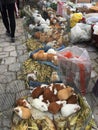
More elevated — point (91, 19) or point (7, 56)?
point (91, 19)

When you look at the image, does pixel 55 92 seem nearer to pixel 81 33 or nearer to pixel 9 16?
pixel 81 33

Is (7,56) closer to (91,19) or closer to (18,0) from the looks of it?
(91,19)

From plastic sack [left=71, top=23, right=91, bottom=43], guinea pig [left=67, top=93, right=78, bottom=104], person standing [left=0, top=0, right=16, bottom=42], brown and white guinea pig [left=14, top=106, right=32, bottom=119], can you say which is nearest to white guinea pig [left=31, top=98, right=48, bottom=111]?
brown and white guinea pig [left=14, top=106, right=32, bottom=119]

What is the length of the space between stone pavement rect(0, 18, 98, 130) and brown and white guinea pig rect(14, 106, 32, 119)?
0.74 ft

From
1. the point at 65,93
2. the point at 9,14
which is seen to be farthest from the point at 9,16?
the point at 65,93

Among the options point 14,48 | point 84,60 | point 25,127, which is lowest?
point 14,48

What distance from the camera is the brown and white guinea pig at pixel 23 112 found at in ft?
8.40

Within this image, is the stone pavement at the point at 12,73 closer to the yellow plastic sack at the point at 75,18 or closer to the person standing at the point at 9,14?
the person standing at the point at 9,14

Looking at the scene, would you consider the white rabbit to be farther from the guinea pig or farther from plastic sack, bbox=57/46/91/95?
plastic sack, bbox=57/46/91/95

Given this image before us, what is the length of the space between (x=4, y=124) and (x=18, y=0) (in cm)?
542

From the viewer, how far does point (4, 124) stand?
8.87 ft

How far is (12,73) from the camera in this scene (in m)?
3.81

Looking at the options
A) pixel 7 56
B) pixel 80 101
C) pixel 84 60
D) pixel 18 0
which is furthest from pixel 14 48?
pixel 18 0

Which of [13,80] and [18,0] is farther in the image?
[18,0]
